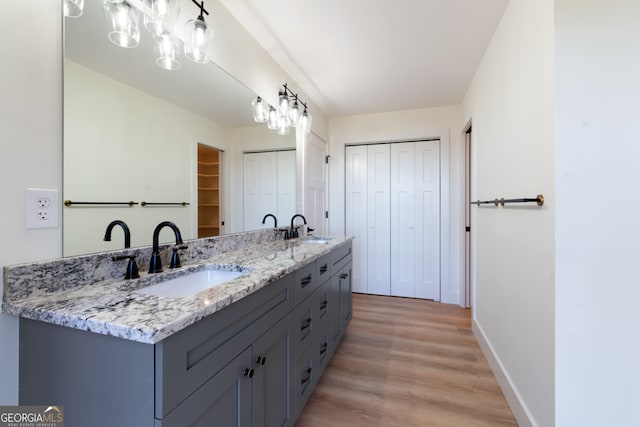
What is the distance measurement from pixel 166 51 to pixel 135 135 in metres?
0.43

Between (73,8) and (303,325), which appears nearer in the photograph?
(73,8)

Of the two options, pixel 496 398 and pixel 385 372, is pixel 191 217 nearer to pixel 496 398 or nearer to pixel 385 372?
pixel 385 372

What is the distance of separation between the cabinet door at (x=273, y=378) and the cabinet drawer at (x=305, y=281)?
0.51ft

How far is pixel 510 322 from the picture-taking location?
1621mm

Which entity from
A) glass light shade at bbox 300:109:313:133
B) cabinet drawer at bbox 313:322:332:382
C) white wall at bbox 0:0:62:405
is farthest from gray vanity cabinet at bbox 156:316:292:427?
glass light shade at bbox 300:109:313:133

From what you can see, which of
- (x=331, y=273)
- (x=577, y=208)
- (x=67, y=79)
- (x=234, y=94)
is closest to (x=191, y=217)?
(x=67, y=79)

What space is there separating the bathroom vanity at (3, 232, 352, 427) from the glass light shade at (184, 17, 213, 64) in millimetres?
1033

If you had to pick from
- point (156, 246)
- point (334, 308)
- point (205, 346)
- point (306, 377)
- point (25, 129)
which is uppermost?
point (25, 129)

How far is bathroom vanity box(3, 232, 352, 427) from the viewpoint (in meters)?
0.64

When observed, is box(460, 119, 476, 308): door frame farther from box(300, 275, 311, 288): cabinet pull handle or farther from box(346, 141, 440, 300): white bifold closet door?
box(300, 275, 311, 288): cabinet pull handle

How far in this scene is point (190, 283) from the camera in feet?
4.01

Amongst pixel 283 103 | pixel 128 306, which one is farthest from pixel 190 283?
pixel 283 103

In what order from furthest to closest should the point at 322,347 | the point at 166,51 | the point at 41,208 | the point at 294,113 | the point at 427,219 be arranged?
1. the point at 427,219
2. the point at 294,113
3. the point at 322,347
4. the point at 166,51
5. the point at 41,208

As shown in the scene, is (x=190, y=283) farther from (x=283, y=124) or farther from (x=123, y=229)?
(x=283, y=124)
